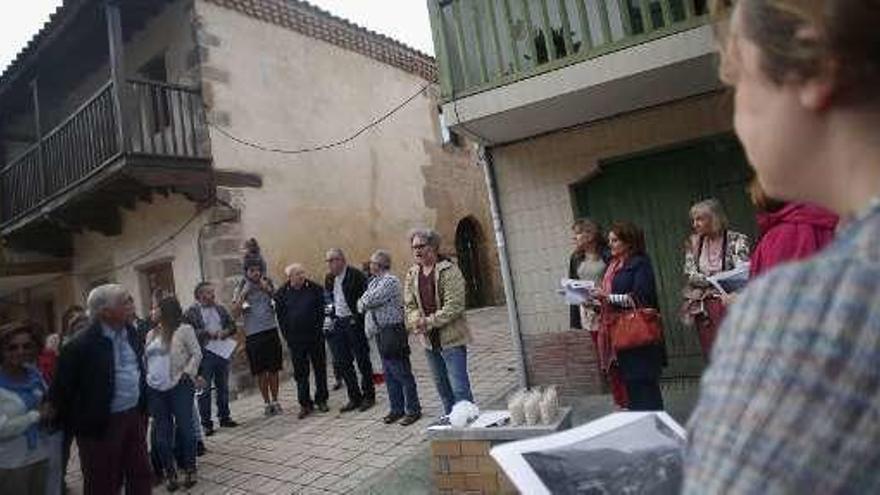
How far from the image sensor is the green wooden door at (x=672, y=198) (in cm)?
630

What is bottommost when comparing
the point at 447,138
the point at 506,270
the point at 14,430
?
the point at 14,430

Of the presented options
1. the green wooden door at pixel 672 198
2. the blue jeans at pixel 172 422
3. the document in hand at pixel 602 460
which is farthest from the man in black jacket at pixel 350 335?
the document in hand at pixel 602 460

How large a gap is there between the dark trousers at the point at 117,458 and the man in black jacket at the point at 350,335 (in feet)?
8.65

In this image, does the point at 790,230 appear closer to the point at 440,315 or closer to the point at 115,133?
the point at 440,315

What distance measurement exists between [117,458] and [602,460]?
14.3 feet

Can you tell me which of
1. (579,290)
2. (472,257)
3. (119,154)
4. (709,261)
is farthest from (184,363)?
(472,257)

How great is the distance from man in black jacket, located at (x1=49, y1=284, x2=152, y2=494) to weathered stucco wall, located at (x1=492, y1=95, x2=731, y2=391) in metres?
3.82

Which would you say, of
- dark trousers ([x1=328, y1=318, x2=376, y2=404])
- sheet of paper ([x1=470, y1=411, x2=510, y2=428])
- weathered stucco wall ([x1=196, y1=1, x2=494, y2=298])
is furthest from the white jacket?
weathered stucco wall ([x1=196, y1=1, x2=494, y2=298])

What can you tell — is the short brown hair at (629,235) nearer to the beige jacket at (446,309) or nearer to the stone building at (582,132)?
the stone building at (582,132)

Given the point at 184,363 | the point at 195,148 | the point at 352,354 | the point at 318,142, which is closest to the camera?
the point at 184,363

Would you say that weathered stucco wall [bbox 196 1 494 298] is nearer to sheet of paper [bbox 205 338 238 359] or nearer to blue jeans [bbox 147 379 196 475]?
sheet of paper [bbox 205 338 238 359]

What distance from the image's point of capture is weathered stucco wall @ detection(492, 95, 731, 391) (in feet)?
21.5

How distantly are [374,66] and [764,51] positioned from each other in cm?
1361

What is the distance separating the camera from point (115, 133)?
30.4 feet
